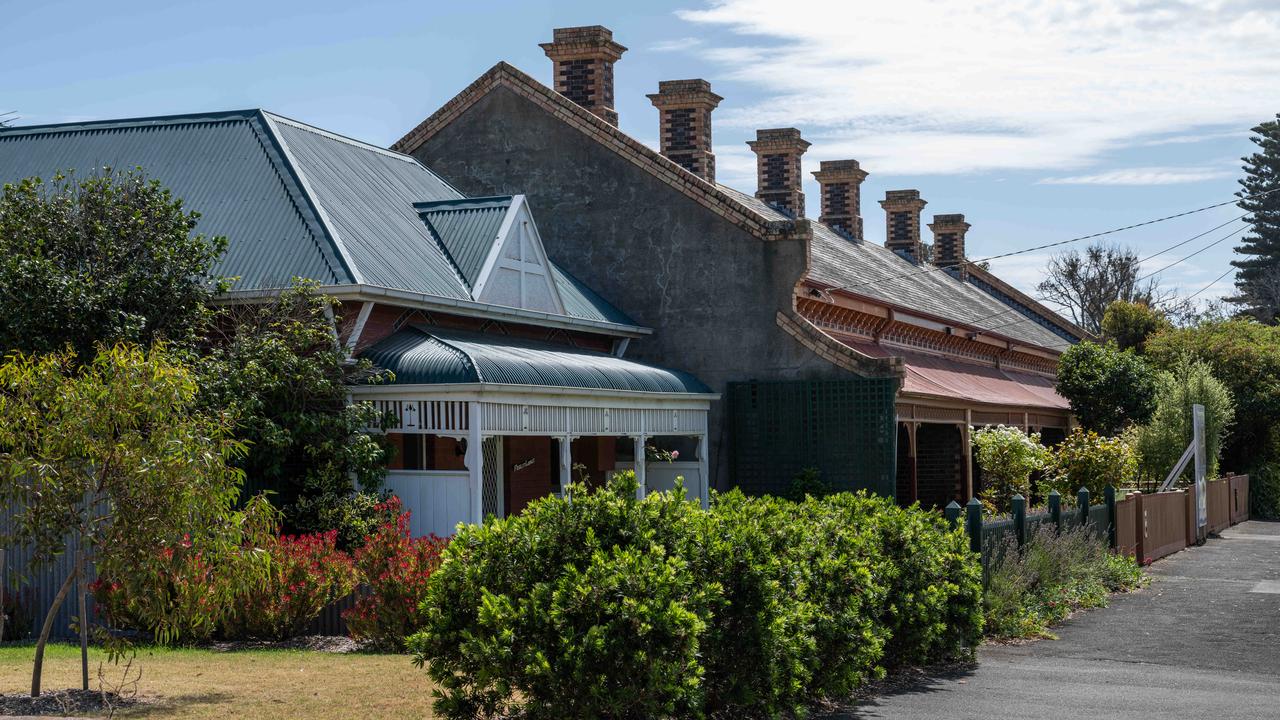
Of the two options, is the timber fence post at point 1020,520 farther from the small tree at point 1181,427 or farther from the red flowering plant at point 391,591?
the small tree at point 1181,427

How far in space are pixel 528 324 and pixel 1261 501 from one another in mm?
24123

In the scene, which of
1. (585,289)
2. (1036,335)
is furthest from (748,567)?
(1036,335)

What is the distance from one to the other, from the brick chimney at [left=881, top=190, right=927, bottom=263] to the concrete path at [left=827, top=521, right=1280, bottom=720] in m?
29.7

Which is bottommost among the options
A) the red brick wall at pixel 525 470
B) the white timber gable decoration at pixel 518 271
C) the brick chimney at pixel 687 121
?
the red brick wall at pixel 525 470

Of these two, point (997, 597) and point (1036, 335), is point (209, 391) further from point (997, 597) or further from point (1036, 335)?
point (1036, 335)

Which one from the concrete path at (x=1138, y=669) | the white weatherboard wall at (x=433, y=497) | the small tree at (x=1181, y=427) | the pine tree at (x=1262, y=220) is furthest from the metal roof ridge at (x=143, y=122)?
the pine tree at (x=1262, y=220)

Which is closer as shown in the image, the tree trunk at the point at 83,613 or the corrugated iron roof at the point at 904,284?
the tree trunk at the point at 83,613

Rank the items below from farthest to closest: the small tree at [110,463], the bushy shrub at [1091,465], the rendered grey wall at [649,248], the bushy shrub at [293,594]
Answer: the bushy shrub at [1091,465] < the rendered grey wall at [649,248] < the bushy shrub at [293,594] < the small tree at [110,463]

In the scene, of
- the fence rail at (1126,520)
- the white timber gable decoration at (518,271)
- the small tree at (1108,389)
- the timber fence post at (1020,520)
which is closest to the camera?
the fence rail at (1126,520)

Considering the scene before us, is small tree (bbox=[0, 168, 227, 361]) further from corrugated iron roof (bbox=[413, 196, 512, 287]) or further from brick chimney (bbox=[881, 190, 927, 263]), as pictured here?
brick chimney (bbox=[881, 190, 927, 263])

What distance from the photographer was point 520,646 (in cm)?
979

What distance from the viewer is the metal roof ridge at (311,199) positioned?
19.5 metres

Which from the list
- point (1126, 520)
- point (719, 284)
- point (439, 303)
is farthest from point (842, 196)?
point (439, 303)

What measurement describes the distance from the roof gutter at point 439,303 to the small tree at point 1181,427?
1481cm
